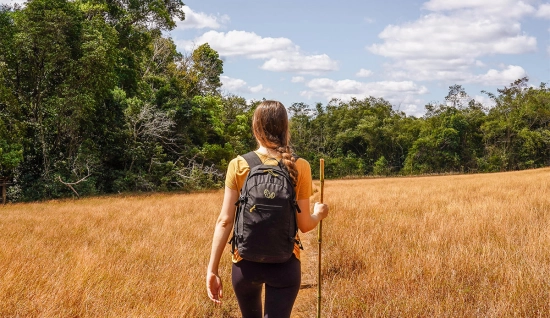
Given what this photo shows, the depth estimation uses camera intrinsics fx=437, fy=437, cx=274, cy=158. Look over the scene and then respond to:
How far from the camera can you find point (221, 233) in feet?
9.09

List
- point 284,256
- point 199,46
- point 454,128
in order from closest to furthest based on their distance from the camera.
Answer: point 284,256 → point 199,46 → point 454,128

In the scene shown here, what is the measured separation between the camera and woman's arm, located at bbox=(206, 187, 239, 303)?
272 cm

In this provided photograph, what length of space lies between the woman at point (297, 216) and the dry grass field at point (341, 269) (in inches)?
83.1

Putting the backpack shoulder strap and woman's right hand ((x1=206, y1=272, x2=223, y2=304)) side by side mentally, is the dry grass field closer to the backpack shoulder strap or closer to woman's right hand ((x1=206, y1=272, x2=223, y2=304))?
woman's right hand ((x1=206, y1=272, x2=223, y2=304))

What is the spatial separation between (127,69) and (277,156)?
2512 centimetres

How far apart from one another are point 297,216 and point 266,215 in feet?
0.95

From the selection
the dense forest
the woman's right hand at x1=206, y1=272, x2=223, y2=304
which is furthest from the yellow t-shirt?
the dense forest

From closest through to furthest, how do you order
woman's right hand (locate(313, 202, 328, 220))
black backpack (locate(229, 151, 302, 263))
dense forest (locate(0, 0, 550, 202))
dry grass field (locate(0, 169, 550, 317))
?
black backpack (locate(229, 151, 302, 263)) → woman's right hand (locate(313, 202, 328, 220)) → dry grass field (locate(0, 169, 550, 317)) → dense forest (locate(0, 0, 550, 202))

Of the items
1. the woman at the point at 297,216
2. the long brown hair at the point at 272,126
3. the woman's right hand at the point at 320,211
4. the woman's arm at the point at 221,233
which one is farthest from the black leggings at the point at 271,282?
the long brown hair at the point at 272,126

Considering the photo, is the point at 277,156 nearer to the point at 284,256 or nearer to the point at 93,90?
the point at 284,256

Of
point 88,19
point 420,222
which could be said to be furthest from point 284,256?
point 88,19

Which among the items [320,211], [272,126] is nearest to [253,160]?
[272,126]

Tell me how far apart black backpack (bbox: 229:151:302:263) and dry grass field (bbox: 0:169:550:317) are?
7.78 ft

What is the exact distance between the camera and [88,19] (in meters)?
23.2
